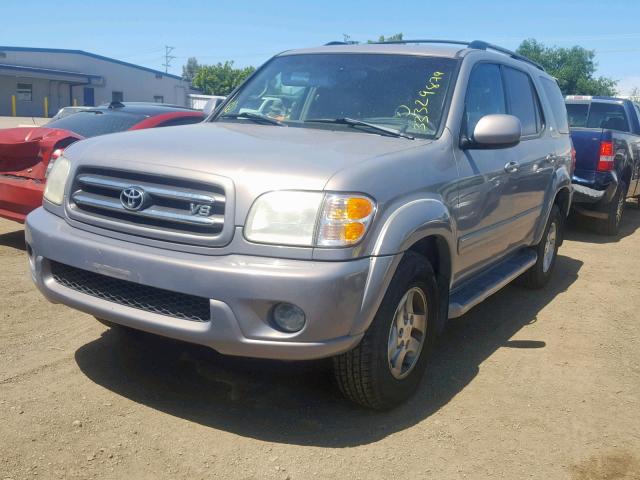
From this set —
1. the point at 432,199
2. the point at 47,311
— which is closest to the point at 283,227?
the point at 432,199

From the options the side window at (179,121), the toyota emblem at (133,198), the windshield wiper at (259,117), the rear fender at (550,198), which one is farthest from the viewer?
the side window at (179,121)

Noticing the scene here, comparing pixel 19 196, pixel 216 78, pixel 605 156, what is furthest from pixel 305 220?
pixel 216 78

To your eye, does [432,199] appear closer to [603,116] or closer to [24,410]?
[24,410]

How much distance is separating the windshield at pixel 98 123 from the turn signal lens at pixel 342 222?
4.55 m

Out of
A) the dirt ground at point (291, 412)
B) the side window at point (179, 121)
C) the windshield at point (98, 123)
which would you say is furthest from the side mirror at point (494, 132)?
the windshield at point (98, 123)

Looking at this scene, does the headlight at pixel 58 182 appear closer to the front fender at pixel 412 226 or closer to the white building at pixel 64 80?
the front fender at pixel 412 226

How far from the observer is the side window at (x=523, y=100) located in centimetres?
514

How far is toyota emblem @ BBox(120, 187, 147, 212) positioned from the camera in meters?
3.16

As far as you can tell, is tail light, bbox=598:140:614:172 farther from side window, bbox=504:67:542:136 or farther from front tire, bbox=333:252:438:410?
front tire, bbox=333:252:438:410

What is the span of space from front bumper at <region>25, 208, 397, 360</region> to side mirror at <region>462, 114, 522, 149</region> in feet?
4.07

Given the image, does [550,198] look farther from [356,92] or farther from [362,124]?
[362,124]

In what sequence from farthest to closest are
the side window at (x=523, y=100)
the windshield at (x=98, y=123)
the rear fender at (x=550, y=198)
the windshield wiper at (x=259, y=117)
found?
1. the windshield at (x=98, y=123)
2. the rear fender at (x=550, y=198)
3. the side window at (x=523, y=100)
4. the windshield wiper at (x=259, y=117)

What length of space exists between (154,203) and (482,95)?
2.42 meters

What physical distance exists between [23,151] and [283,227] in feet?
14.3
